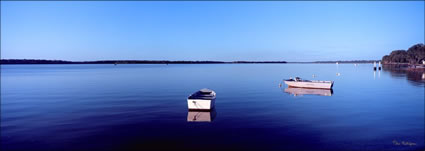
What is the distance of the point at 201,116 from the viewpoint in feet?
70.3

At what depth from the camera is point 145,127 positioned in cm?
1798

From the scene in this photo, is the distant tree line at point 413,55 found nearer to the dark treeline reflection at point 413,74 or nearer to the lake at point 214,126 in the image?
the dark treeline reflection at point 413,74

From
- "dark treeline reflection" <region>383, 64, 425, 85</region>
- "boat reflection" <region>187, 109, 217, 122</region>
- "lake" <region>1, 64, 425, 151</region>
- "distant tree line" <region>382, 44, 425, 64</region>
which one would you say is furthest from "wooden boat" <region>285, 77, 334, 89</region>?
"distant tree line" <region>382, 44, 425, 64</region>

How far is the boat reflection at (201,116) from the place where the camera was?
2038 cm

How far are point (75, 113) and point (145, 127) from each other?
8759 millimetres

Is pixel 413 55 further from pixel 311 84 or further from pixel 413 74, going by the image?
pixel 311 84

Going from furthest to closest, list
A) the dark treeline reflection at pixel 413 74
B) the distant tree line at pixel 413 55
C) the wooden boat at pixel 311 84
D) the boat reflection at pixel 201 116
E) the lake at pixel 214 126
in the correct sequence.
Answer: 1. the distant tree line at pixel 413 55
2. the dark treeline reflection at pixel 413 74
3. the wooden boat at pixel 311 84
4. the boat reflection at pixel 201 116
5. the lake at pixel 214 126

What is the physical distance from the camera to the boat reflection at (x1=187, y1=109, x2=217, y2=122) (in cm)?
2038

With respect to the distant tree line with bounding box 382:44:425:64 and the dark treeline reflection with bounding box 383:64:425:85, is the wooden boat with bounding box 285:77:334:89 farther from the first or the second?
the distant tree line with bounding box 382:44:425:64

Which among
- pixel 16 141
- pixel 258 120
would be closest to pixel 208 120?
pixel 258 120

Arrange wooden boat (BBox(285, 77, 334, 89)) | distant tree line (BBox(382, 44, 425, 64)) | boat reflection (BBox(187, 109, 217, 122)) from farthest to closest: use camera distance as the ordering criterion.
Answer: distant tree line (BBox(382, 44, 425, 64)) → wooden boat (BBox(285, 77, 334, 89)) → boat reflection (BBox(187, 109, 217, 122))

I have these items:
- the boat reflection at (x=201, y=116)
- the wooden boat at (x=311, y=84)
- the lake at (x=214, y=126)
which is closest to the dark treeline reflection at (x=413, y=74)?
the wooden boat at (x=311, y=84)

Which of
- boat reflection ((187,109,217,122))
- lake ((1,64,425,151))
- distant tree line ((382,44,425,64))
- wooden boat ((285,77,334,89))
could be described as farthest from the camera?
distant tree line ((382,44,425,64))

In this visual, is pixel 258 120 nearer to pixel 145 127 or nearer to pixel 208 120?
pixel 208 120
